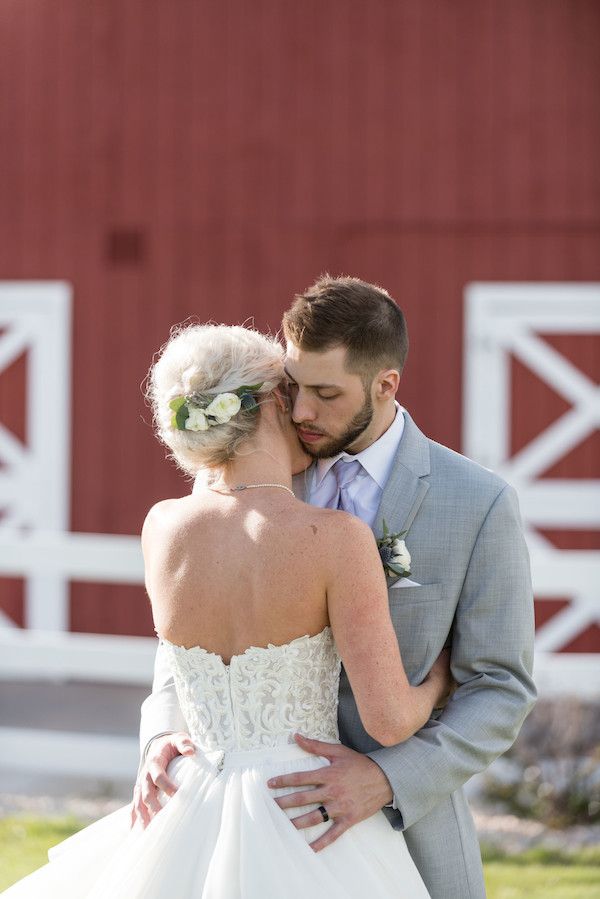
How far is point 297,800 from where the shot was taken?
256 cm

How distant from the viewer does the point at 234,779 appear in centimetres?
263

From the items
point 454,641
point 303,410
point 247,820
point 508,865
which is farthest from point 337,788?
point 508,865

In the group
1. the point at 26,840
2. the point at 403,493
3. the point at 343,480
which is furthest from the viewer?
the point at 26,840

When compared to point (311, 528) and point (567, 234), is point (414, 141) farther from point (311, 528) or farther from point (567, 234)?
point (311, 528)

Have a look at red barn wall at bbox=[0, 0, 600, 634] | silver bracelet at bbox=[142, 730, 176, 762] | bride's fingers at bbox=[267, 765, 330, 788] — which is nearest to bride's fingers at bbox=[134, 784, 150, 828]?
silver bracelet at bbox=[142, 730, 176, 762]

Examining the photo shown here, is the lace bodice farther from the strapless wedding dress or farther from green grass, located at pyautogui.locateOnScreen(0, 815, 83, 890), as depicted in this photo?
green grass, located at pyautogui.locateOnScreen(0, 815, 83, 890)

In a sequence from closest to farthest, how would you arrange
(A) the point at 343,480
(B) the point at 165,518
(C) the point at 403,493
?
1. (B) the point at 165,518
2. (C) the point at 403,493
3. (A) the point at 343,480

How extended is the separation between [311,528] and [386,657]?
29 centimetres

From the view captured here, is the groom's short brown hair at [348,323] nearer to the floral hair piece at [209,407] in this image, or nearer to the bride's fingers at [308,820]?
the floral hair piece at [209,407]

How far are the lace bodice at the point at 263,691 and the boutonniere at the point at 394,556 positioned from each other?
183mm

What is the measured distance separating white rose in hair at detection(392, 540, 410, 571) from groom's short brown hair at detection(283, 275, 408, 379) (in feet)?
1.26

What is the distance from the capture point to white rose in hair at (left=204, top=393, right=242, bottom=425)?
8.48 ft

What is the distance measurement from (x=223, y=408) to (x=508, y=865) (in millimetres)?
3309

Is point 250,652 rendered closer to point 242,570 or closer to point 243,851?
point 242,570
